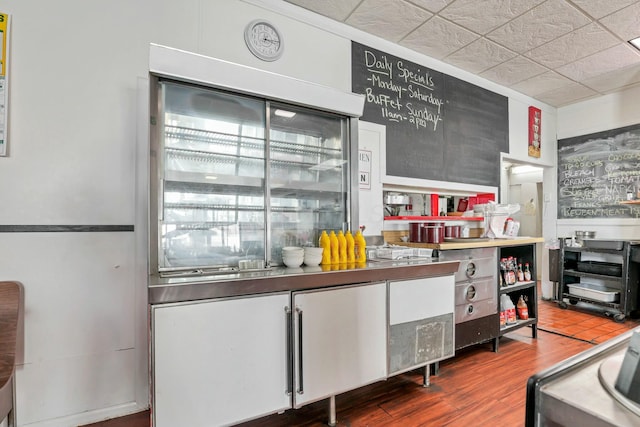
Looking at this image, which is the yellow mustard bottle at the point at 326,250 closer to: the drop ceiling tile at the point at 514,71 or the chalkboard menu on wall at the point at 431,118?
the chalkboard menu on wall at the point at 431,118

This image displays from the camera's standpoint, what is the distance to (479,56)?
11.6ft

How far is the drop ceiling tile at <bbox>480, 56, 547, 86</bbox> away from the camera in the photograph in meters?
3.68

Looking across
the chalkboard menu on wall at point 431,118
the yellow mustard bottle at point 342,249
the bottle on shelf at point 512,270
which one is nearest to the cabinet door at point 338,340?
the yellow mustard bottle at point 342,249

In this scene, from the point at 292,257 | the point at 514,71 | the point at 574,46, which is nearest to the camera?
the point at 292,257

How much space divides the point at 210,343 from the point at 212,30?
2175mm

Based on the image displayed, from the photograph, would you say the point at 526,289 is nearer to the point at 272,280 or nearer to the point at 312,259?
the point at 312,259

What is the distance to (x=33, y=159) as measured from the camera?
1890 mm

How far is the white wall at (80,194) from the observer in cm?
186

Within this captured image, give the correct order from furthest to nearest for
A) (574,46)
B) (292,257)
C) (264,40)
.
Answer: (574,46) → (264,40) → (292,257)

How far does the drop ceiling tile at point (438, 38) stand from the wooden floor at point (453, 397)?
10.2 feet

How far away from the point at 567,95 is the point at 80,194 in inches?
235

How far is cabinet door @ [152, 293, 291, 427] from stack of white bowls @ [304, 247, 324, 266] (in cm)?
44

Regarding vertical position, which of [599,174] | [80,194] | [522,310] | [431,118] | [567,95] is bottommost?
[522,310]

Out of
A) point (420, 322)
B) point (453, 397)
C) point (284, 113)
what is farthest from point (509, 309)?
point (284, 113)
